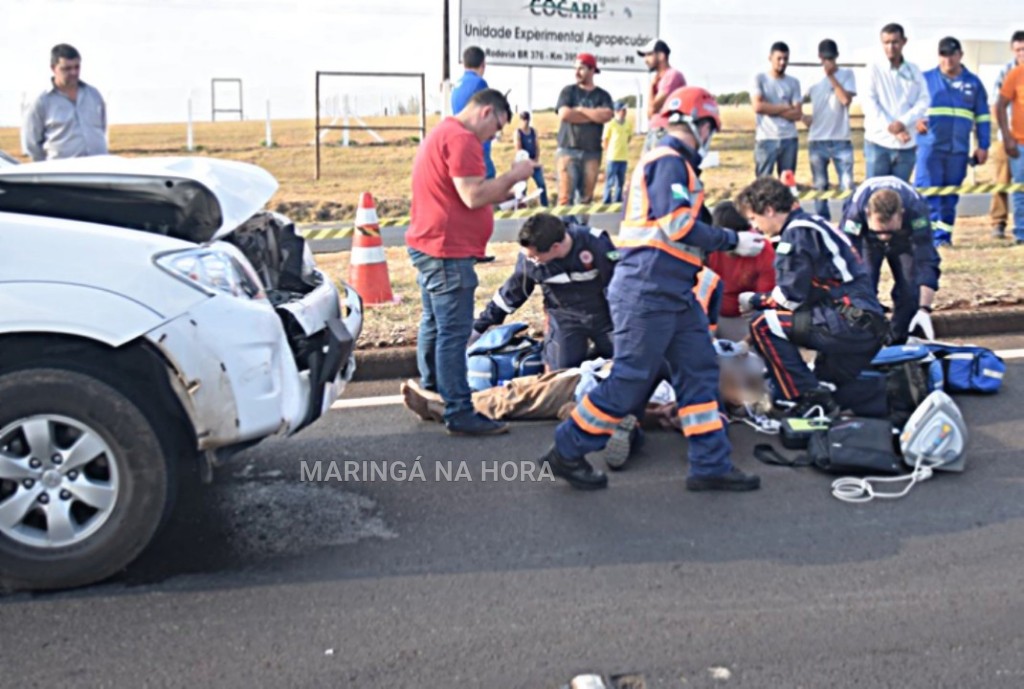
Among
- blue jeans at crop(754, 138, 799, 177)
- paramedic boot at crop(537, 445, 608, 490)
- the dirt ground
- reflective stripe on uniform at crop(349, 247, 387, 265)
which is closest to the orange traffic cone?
reflective stripe on uniform at crop(349, 247, 387, 265)

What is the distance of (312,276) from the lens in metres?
5.50

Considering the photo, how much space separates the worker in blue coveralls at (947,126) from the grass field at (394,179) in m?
0.65

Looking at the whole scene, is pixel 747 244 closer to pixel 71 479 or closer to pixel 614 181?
pixel 71 479

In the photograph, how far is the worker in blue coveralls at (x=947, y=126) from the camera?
1120cm

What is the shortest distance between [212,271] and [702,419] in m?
2.21

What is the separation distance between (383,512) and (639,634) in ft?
5.15

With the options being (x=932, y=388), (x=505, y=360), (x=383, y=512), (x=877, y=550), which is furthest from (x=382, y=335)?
(x=877, y=550)

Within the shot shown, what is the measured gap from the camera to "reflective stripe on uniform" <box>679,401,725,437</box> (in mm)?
5312

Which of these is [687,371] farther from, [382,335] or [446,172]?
[382,335]

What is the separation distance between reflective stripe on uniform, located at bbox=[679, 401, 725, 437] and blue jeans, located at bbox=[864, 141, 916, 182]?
20.5ft

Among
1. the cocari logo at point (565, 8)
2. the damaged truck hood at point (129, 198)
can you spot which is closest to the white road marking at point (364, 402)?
the damaged truck hood at point (129, 198)

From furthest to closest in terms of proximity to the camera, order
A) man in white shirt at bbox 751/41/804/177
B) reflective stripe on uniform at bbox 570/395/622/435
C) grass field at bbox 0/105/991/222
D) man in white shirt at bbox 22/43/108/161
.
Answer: grass field at bbox 0/105/991/222
man in white shirt at bbox 751/41/804/177
man in white shirt at bbox 22/43/108/161
reflective stripe on uniform at bbox 570/395/622/435

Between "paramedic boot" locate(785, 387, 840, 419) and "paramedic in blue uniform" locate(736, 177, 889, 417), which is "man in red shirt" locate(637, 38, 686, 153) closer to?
"paramedic in blue uniform" locate(736, 177, 889, 417)

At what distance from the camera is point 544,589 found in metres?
4.27
